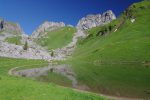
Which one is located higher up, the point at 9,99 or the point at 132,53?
the point at 132,53

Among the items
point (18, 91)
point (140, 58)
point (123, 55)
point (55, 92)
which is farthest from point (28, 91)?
point (123, 55)

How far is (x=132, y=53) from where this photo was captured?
19162cm

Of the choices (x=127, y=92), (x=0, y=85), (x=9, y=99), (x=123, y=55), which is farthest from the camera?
(x=123, y=55)

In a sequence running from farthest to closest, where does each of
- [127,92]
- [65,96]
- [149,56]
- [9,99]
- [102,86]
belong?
1. [149,56]
2. [102,86]
3. [127,92]
4. [65,96]
5. [9,99]

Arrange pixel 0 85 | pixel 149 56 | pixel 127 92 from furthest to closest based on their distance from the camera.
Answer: pixel 149 56, pixel 127 92, pixel 0 85

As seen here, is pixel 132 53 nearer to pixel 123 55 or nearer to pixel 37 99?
pixel 123 55

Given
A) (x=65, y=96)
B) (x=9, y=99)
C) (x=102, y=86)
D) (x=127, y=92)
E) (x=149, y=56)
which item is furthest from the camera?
(x=149, y=56)

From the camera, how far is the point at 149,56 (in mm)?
173375

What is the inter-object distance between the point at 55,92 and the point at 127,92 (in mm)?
19755

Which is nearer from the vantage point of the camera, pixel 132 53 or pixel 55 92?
pixel 55 92

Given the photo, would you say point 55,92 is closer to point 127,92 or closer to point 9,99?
point 9,99

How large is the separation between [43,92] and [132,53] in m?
158

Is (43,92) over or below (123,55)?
below

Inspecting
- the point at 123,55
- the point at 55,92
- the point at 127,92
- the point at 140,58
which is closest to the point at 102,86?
the point at 127,92
